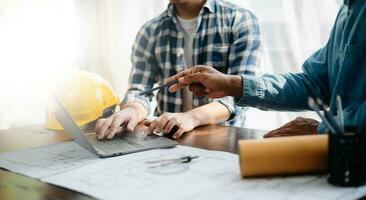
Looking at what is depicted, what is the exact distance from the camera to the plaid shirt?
1.75 m

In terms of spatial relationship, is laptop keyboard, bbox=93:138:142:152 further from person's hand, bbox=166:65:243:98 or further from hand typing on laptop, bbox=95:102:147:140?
person's hand, bbox=166:65:243:98

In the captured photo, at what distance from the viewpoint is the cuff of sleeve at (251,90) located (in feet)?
3.88

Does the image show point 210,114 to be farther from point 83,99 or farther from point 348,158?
point 348,158

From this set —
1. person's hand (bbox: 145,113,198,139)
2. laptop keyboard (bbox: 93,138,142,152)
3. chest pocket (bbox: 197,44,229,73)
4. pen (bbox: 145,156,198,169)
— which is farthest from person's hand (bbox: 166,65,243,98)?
chest pocket (bbox: 197,44,229,73)

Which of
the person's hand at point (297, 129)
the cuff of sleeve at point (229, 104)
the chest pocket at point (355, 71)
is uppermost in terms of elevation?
the chest pocket at point (355, 71)

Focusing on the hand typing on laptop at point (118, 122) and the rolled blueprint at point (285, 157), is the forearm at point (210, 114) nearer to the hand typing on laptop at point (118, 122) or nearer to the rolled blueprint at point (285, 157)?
the hand typing on laptop at point (118, 122)

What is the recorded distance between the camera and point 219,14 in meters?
1.84

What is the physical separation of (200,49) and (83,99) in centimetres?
56

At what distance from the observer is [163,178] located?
0.82 metres

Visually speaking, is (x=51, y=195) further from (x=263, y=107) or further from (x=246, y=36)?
(x=246, y=36)

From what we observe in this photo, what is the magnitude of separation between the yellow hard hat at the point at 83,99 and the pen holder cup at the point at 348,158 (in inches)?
35.5

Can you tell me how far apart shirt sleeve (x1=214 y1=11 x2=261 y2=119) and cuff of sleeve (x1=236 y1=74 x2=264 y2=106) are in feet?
1.54

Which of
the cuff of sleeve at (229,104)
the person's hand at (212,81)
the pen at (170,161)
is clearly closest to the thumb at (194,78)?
the person's hand at (212,81)

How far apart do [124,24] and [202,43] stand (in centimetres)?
104
